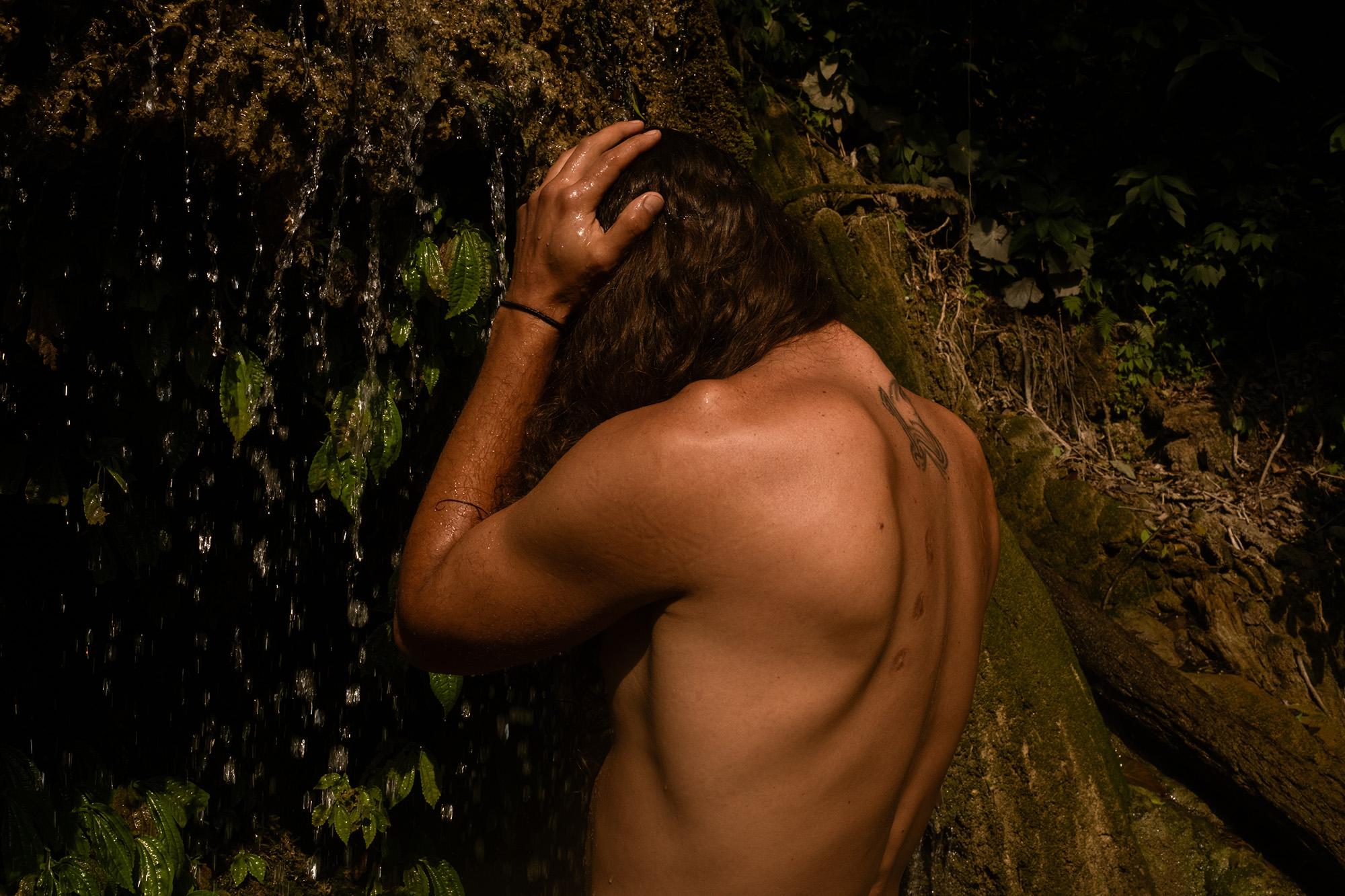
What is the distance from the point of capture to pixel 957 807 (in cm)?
286

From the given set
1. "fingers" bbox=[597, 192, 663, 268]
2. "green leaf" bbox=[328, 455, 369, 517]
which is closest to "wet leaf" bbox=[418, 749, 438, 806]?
"green leaf" bbox=[328, 455, 369, 517]

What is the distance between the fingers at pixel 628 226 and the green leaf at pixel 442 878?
2.13 meters

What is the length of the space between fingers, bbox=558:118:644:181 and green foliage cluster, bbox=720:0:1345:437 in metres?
2.62

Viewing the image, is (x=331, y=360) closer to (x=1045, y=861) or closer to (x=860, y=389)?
(x=860, y=389)

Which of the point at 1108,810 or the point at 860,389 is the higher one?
the point at 860,389

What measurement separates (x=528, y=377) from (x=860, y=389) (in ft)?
1.86

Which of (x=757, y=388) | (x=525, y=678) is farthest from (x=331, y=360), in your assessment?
(x=757, y=388)

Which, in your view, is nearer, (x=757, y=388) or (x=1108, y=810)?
(x=757, y=388)

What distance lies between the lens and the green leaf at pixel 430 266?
2.51 m

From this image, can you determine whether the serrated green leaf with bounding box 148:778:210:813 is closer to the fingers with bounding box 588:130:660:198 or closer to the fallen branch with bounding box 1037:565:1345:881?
the fingers with bounding box 588:130:660:198

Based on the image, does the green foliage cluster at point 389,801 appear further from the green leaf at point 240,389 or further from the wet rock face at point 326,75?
the wet rock face at point 326,75

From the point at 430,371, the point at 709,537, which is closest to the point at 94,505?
the point at 430,371

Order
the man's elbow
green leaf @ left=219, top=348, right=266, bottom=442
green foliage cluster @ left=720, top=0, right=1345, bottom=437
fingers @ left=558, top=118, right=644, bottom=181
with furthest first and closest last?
green foliage cluster @ left=720, top=0, right=1345, bottom=437 → green leaf @ left=219, top=348, right=266, bottom=442 → fingers @ left=558, top=118, right=644, bottom=181 → the man's elbow

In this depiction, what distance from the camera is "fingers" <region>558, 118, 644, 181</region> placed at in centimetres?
176
